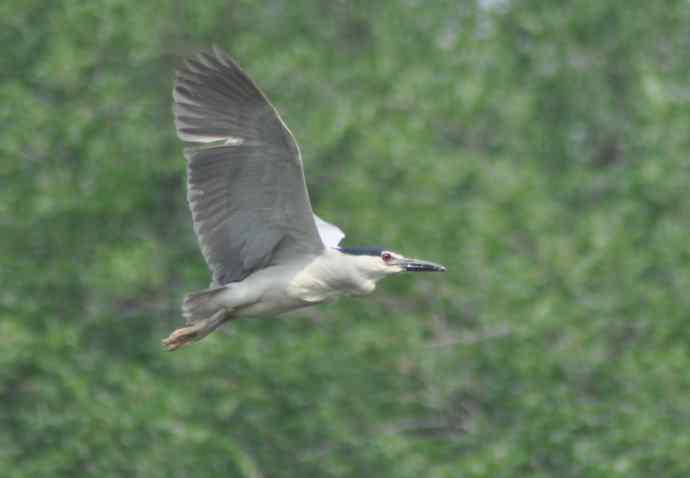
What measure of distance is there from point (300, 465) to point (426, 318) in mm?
1772

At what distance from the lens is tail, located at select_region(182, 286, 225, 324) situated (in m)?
8.70

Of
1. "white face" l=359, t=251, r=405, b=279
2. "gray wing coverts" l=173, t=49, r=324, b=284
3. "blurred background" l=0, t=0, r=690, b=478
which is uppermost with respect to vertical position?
"gray wing coverts" l=173, t=49, r=324, b=284

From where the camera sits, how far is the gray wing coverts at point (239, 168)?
27.3 ft

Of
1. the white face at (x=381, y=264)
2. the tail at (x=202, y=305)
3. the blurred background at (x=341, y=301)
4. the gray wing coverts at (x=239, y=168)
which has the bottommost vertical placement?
the blurred background at (x=341, y=301)

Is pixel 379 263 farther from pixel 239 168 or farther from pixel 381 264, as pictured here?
pixel 239 168

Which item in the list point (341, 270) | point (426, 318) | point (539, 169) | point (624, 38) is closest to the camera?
point (341, 270)

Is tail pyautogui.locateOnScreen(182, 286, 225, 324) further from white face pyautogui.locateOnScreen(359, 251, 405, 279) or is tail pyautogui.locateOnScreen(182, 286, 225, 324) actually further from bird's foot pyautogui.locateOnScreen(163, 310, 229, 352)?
A: white face pyautogui.locateOnScreen(359, 251, 405, 279)

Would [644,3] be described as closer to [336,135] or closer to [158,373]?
[336,135]

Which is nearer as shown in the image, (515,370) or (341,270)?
(341,270)

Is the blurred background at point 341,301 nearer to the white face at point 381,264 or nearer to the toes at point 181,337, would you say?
the white face at point 381,264

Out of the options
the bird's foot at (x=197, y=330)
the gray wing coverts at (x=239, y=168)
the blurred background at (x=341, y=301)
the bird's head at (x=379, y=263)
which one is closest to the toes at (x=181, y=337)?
the bird's foot at (x=197, y=330)

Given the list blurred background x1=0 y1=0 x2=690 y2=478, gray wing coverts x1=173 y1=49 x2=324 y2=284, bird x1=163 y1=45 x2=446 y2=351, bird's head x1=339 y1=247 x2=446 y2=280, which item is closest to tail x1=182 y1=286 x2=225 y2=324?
bird x1=163 y1=45 x2=446 y2=351

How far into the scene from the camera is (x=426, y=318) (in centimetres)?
1504

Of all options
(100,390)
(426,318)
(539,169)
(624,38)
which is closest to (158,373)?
(100,390)
